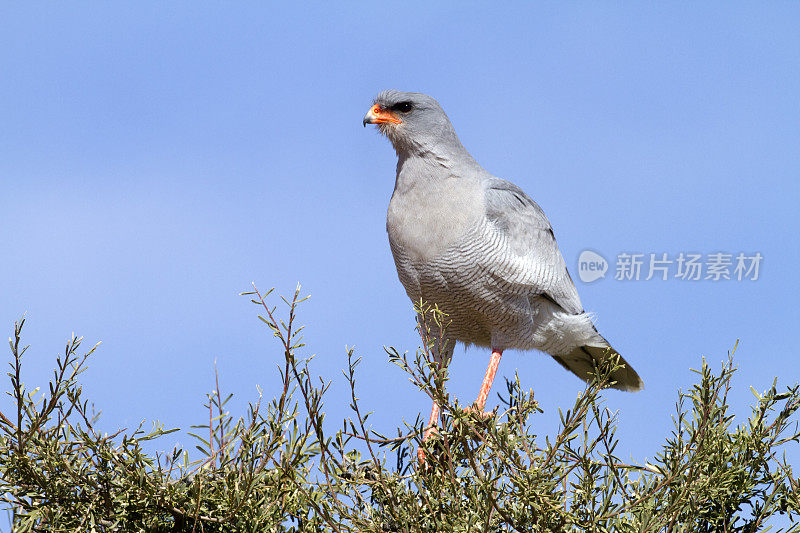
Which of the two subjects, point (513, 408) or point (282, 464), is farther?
point (513, 408)

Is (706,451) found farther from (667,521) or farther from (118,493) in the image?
(118,493)

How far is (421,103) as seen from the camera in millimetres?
5336

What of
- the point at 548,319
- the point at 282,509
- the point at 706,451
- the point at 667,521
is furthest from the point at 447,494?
the point at 548,319

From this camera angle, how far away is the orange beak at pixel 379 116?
5336 mm

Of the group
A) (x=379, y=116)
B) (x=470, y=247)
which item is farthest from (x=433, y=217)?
(x=379, y=116)

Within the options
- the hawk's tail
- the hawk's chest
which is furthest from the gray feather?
the hawk's tail

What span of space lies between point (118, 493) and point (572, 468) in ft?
5.41

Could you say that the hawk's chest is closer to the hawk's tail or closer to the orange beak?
the orange beak

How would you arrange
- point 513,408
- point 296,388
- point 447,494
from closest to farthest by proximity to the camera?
point 296,388
point 447,494
point 513,408

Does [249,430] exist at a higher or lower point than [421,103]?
lower

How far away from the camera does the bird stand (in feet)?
15.8

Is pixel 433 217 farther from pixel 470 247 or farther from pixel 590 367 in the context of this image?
pixel 590 367

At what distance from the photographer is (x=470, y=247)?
4789 millimetres

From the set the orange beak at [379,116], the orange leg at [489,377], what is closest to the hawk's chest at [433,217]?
the orange beak at [379,116]
